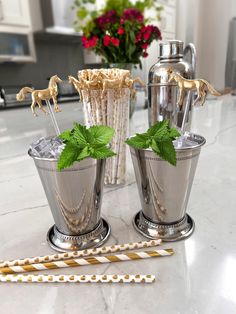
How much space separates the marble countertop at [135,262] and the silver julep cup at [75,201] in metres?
0.03

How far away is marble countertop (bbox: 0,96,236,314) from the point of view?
0.26 m

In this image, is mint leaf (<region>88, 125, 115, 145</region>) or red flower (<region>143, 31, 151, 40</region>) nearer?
mint leaf (<region>88, 125, 115, 145</region>)

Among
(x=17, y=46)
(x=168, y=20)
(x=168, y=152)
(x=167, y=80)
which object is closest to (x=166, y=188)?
(x=168, y=152)

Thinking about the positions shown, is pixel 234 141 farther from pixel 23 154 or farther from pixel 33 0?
pixel 33 0

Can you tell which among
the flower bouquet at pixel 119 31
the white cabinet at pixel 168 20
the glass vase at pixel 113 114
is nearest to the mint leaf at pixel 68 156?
the glass vase at pixel 113 114

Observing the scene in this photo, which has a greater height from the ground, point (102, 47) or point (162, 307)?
point (102, 47)

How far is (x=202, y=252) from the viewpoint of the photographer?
336mm

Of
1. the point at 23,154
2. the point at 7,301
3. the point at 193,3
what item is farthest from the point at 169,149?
the point at 193,3

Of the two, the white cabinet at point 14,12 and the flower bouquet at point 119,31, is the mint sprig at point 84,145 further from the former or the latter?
the white cabinet at point 14,12

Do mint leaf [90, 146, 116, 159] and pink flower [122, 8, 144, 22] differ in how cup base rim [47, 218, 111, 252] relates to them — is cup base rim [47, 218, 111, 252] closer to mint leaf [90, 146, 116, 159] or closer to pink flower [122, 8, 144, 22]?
mint leaf [90, 146, 116, 159]

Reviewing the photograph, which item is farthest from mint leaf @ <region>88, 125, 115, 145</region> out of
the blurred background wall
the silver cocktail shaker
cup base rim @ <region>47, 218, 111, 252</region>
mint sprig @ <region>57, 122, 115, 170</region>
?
the blurred background wall

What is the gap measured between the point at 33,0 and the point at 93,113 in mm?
1821

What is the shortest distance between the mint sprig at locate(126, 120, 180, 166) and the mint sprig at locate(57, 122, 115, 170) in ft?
0.14

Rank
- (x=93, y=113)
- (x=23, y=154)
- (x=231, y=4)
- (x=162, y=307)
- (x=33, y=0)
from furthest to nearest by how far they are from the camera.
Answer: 1. (x=231, y=4)
2. (x=33, y=0)
3. (x=23, y=154)
4. (x=93, y=113)
5. (x=162, y=307)
